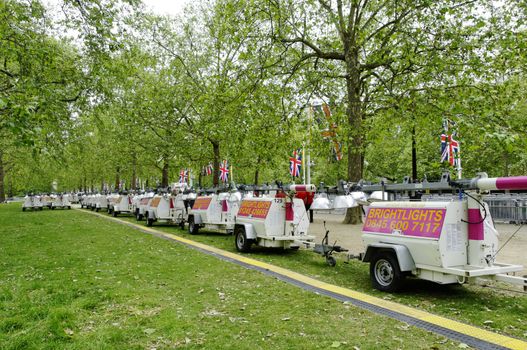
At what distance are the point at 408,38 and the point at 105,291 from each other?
1361 centimetres

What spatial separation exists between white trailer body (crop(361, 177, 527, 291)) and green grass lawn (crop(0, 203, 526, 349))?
0.52 meters

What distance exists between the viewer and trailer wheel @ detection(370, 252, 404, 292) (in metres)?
7.00

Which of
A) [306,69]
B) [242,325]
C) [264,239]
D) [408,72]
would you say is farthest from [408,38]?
[242,325]

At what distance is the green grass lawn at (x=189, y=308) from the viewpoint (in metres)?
4.84

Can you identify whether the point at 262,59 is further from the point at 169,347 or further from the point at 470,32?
the point at 169,347

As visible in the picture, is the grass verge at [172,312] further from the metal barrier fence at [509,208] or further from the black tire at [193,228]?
the metal barrier fence at [509,208]

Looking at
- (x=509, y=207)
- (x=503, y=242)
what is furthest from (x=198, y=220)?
(x=509, y=207)

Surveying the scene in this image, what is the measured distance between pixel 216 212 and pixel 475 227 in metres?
11.4

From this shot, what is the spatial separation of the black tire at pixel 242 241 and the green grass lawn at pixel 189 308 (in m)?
1.57

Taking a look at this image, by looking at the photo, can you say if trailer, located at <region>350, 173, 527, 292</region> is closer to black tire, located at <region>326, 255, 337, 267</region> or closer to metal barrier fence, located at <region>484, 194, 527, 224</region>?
black tire, located at <region>326, 255, 337, 267</region>

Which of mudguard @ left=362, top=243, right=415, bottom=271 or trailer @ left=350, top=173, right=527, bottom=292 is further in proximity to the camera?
mudguard @ left=362, top=243, right=415, bottom=271

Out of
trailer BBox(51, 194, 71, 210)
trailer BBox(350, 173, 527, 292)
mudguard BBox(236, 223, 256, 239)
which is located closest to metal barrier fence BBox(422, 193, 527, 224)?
mudguard BBox(236, 223, 256, 239)

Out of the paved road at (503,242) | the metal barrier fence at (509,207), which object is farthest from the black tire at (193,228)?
the metal barrier fence at (509,207)

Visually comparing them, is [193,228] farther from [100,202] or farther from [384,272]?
[100,202]
